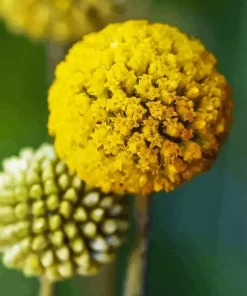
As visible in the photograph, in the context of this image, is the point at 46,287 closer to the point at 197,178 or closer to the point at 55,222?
the point at 55,222

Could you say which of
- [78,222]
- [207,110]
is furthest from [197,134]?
[78,222]

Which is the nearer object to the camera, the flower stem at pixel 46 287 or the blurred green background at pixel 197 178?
the flower stem at pixel 46 287

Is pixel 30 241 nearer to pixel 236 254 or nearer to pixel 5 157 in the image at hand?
pixel 5 157

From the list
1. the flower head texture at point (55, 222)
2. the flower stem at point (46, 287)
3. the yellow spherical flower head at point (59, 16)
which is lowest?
the flower stem at point (46, 287)

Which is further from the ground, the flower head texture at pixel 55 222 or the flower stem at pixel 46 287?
the flower head texture at pixel 55 222

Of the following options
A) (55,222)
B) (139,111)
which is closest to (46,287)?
(55,222)

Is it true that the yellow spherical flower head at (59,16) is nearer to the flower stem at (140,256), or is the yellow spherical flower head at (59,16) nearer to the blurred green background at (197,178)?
the blurred green background at (197,178)

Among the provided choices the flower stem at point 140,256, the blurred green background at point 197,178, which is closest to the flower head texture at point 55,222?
the flower stem at point 140,256
